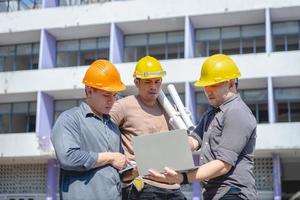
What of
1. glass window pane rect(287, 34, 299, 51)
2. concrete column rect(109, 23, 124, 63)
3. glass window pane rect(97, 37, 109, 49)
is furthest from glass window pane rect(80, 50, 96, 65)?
glass window pane rect(287, 34, 299, 51)

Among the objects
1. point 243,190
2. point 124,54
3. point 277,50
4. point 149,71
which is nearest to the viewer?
point 243,190

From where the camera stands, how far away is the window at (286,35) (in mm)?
20469

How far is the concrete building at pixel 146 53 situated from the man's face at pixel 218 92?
1536 cm

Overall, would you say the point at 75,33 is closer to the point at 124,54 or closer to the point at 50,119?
the point at 124,54

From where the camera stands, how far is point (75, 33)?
22203mm

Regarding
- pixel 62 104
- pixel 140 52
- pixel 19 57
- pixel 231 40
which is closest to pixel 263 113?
pixel 231 40

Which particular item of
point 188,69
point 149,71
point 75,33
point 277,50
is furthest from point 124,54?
point 149,71

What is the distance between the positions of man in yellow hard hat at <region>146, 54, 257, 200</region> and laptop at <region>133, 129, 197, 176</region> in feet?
0.18

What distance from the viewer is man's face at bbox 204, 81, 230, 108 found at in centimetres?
317

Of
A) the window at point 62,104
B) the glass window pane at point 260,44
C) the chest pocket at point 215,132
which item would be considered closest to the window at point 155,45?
the window at point 62,104

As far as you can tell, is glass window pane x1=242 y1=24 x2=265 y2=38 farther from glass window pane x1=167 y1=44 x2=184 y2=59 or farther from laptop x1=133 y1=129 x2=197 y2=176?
laptop x1=133 y1=129 x2=197 y2=176

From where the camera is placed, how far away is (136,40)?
72.7 ft

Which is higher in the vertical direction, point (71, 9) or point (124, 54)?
point (71, 9)

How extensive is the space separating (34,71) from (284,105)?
10.9 metres
